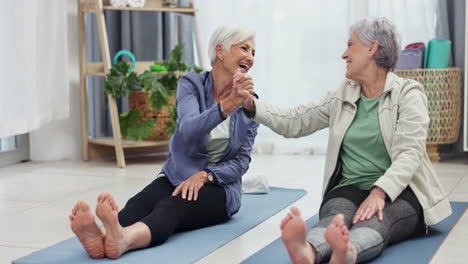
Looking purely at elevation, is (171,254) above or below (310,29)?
below

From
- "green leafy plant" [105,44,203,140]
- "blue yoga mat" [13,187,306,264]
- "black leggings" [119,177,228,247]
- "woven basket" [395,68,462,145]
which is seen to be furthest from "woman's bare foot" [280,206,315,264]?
"woven basket" [395,68,462,145]

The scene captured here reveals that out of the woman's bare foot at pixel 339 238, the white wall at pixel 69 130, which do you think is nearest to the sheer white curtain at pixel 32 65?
the white wall at pixel 69 130

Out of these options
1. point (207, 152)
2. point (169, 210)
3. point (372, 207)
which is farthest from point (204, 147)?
point (372, 207)

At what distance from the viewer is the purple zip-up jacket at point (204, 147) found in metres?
2.36

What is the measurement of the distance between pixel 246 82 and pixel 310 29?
2.33m

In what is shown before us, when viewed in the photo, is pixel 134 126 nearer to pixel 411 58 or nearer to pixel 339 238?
pixel 411 58

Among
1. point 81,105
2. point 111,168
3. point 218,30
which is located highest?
point 218,30

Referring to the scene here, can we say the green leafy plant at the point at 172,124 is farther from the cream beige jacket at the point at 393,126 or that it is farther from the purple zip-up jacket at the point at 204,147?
the cream beige jacket at the point at 393,126

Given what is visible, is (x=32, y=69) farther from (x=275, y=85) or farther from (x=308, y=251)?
(x=308, y=251)

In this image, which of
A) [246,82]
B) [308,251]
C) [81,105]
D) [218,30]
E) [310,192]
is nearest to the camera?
[308,251]

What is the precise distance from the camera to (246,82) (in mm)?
2119

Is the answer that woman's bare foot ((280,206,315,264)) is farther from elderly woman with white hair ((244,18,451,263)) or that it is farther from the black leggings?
the black leggings

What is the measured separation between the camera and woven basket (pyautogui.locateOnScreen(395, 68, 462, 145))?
394 cm

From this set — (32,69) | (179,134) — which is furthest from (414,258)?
(32,69)
